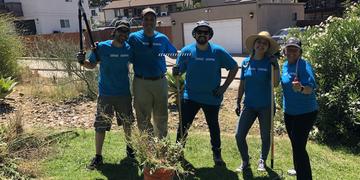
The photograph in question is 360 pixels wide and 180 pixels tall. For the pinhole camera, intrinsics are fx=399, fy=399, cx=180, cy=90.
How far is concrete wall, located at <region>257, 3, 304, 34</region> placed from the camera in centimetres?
2656

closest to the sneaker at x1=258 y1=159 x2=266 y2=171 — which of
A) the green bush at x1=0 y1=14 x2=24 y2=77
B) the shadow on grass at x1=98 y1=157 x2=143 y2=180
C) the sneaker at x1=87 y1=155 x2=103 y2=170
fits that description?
the shadow on grass at x1=98 y1=157 x2=143 y2=180

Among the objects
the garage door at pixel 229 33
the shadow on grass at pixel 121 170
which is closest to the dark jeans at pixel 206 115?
the shadow on grass at pixel 121 170

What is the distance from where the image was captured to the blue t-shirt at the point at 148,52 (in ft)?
16.5

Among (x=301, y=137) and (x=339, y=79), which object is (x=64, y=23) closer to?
(x=339, y=79)

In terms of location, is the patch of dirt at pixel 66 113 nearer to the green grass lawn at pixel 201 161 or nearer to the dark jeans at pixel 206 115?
the green grass lawn at pixel 201 161

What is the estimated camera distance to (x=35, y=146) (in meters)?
5.45

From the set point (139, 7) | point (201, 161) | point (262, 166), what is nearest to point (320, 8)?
point (139, 7)

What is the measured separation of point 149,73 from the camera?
5.12 meters

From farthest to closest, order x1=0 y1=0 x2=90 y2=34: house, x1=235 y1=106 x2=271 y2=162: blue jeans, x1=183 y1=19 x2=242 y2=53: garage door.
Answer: x1=0 y1=0 x2=90 y2=34: house → x1=183 y1=19 x2=242 y2=53: garage door → x1=235 y1=106 x2=271 y2=162: blue jeans

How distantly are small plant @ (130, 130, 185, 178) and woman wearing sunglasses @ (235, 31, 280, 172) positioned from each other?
1.14 meters

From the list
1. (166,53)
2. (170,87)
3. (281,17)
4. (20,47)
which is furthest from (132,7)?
(166,53)

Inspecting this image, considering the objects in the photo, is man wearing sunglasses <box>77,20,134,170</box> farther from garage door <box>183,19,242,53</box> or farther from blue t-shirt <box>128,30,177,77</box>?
garage door <box>183,19,242,53</box>

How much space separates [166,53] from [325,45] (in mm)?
3197

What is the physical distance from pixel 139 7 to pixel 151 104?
53785mm
